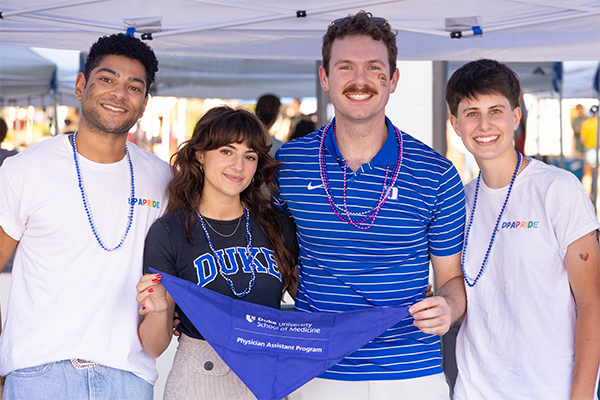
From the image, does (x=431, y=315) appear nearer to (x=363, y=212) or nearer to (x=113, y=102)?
(x=363, y=212)

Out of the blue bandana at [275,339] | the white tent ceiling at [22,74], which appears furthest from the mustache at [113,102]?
the white tent ceiling at [22,74]

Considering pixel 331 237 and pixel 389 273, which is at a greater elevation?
pixel 331 237

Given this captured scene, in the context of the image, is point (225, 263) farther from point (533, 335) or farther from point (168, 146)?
point (168, 146)

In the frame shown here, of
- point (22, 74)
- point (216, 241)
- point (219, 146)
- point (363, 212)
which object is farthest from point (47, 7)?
point (22, 74)

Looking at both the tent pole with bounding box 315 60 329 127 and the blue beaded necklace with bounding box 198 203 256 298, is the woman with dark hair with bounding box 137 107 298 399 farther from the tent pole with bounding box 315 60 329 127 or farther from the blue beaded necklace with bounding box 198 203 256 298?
the tent pole with bounding box 315 60 329 127

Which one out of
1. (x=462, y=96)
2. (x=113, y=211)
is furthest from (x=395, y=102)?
(x=113, y=211)

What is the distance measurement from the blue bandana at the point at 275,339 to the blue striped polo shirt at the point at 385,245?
0.17 meters

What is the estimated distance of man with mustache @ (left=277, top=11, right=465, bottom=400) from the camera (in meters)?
2.37

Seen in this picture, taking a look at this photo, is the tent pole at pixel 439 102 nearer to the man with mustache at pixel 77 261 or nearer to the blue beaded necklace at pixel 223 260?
the blue beaded necklace at pixel 223 260

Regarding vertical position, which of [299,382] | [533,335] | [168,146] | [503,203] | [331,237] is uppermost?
[168,146]

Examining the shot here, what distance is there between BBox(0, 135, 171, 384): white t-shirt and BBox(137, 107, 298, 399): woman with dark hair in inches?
4.6

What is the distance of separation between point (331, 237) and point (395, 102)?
3.06 m

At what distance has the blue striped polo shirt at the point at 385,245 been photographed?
2373 mm

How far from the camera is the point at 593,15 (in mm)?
3123
